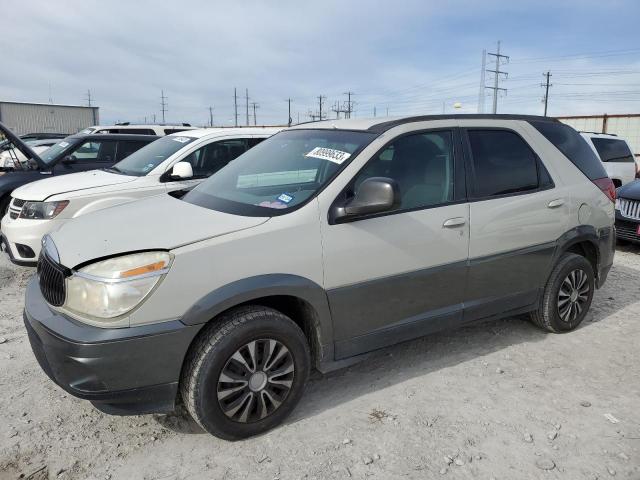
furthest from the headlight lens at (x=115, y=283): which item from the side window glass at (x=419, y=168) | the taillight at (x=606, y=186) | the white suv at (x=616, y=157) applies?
the white suv at (x=616, y=157)

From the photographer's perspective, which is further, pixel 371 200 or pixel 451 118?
pixel 451 118

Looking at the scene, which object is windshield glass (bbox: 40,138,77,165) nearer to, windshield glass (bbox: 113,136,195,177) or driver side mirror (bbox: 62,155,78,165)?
driver side mirror (bbox: 62,155,78,165)

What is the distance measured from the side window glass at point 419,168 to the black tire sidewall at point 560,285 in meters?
1.42

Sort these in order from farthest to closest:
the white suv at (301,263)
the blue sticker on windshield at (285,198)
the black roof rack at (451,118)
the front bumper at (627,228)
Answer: the front bumper at (627,228) < the black roof rack at (451,118) < the blue sticker on windshield at (285,198) < the white suv at (301,263)

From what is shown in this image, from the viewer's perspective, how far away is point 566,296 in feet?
14.0

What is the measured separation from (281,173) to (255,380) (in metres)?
1.44

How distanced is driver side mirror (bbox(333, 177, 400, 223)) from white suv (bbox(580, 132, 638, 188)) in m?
10.1

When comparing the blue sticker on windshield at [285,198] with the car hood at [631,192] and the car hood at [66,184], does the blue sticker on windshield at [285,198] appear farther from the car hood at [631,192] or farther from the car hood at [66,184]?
the car hood at [631,192]

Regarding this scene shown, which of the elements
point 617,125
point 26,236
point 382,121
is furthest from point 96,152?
point 617,125

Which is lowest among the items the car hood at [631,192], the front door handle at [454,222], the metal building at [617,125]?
the car hood at [631,192]

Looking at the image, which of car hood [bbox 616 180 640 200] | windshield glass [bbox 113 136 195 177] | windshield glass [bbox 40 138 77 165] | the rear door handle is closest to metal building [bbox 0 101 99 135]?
windshield glass [bbox 40 138 77 165]

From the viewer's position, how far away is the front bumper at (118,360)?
2.39 meters

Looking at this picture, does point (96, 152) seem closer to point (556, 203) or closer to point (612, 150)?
point (556, 203)

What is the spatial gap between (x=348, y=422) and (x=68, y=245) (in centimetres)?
191
